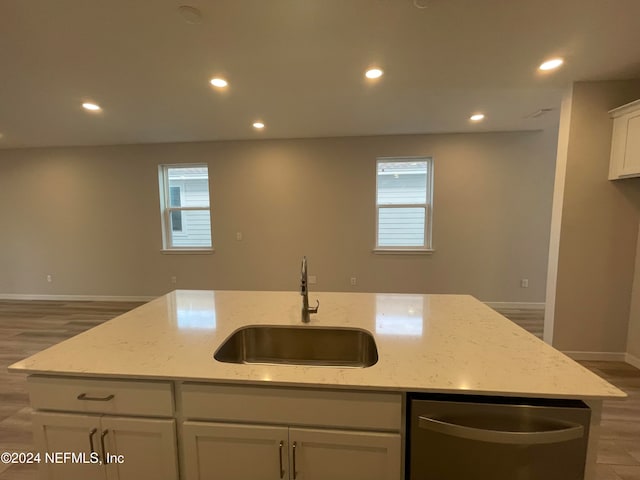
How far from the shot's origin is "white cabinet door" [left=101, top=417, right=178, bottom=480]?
99 cm

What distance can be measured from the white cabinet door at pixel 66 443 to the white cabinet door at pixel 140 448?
47 millimetres

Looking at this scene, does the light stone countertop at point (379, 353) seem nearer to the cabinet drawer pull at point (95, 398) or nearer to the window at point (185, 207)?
the cabinet drawer pull at point (95, 398)

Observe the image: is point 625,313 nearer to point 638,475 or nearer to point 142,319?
point 638,475

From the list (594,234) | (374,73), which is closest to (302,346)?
(374,73)

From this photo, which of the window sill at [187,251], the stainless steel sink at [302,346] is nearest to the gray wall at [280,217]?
the window sill at [187,251]

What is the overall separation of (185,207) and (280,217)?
1615mm

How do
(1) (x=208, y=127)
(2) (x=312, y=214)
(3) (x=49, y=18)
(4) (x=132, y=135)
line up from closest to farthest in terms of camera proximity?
(3) (x=49, y=18) → (1) (x=208, y=127) → (4) (x=132, y=135) → (2) (x=312, y=214)

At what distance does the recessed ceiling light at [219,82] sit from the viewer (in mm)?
2350

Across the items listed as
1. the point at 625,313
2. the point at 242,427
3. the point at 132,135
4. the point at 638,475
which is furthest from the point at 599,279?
the point at 132,135

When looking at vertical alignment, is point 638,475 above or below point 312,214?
below

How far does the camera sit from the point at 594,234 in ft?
8.39

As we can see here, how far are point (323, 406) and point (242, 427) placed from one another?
29 cm

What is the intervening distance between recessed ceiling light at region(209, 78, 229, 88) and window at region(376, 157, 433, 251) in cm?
241

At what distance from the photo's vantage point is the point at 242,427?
95cm
